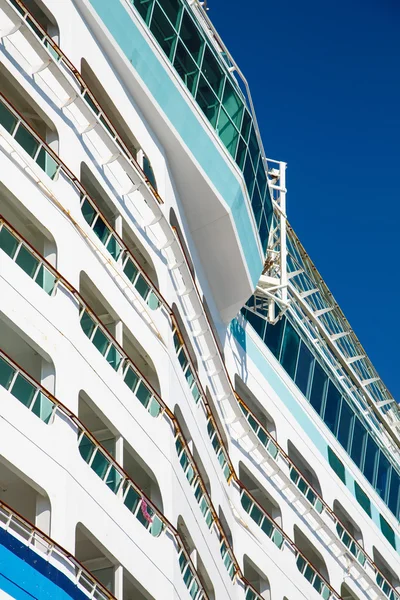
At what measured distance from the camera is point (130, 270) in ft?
68.0

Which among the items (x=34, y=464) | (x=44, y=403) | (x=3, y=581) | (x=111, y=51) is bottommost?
(x=3, y=581)

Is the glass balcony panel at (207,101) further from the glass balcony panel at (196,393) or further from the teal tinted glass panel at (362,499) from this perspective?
the teal tinted glass panel at (362,499)

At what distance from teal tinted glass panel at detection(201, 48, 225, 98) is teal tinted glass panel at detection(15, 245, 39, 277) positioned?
9336mm

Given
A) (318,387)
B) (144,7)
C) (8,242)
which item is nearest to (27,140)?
(8,242)

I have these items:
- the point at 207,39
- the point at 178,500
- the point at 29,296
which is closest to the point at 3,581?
the point at 29,296

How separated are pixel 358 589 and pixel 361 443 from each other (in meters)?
6.28

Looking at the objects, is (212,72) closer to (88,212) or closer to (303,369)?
(88,212)

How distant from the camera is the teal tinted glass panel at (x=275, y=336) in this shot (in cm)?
3209

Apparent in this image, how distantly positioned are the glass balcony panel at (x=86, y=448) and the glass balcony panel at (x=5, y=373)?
5.89 ft

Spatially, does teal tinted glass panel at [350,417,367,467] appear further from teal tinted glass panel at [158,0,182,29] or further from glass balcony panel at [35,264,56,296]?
glass balcony panel at [35,264,56,296]

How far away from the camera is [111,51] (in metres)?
22.0

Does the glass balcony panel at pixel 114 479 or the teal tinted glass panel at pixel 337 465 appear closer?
the glass balcony panel at pixel 114 479

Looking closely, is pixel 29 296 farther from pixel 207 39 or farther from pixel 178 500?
pixel 207 39

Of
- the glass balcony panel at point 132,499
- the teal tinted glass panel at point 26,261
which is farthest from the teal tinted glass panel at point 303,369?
the teal tinted glass panel at point 26,261
